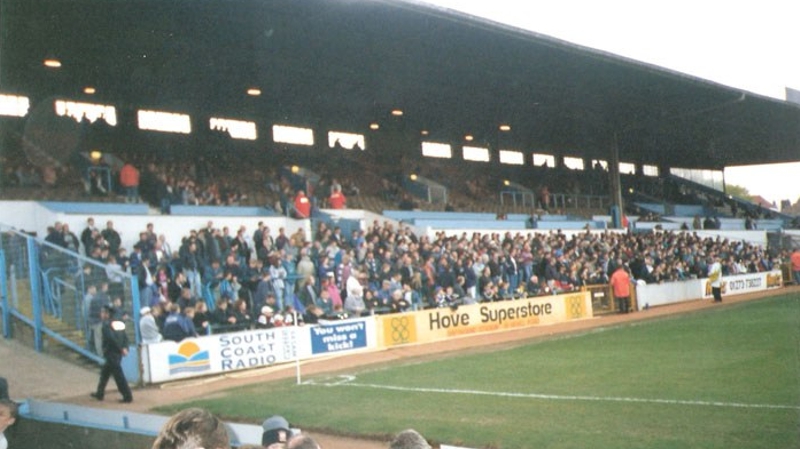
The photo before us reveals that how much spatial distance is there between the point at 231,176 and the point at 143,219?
7843mm

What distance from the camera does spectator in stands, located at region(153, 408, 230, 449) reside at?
2.58 meters

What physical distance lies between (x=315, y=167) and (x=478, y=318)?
12212 millimetres

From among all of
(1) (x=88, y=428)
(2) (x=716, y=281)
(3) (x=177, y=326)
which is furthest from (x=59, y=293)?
(2) (x=716, y=281)

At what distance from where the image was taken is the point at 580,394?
11773mm

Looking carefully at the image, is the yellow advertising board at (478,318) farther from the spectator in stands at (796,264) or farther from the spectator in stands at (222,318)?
the spectator in stands at (796,264)

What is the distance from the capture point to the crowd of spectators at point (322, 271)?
56.4 feet

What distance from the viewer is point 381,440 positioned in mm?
9891

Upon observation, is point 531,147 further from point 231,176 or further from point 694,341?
point 694,341

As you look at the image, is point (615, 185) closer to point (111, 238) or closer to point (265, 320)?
point (265, 320)

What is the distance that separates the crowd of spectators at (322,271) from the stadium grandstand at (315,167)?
7 cm

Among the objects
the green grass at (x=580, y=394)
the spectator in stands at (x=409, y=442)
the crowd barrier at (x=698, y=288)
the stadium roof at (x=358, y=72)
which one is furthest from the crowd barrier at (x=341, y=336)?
the spectator in stands at (x=409, y=442)

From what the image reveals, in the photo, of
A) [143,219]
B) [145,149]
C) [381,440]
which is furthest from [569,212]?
[381,440]

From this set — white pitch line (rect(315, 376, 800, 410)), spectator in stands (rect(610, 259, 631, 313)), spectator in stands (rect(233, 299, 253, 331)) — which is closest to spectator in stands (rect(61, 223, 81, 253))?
spectator in stands (rect(233, 299, 253, 331))

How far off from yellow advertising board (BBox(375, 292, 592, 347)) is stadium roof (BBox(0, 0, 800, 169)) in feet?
24.9
